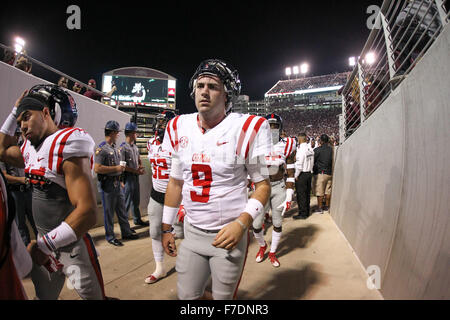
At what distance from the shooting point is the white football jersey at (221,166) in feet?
5.50

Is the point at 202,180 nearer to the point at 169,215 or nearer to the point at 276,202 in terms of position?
the point at 169,215

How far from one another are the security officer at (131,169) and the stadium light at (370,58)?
5.49 meters

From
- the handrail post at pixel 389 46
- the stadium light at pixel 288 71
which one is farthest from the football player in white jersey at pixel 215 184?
the stadium light at pixel 288 71

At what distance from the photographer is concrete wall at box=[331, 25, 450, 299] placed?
171 centimetres

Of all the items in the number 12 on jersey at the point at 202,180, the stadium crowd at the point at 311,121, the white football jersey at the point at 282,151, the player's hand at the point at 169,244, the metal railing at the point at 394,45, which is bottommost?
the player's hand at the point at 169,244

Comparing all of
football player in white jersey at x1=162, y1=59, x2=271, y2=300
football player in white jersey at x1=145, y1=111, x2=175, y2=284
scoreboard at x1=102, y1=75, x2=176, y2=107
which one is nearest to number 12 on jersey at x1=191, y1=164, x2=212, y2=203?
football player in white jersey at x1=162, y1=59, x2=271, y2=300

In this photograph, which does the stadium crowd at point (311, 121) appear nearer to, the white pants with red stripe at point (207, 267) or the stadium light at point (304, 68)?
the stadium light at point (304, 68)

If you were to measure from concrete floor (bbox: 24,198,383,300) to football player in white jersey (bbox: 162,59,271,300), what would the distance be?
167cm

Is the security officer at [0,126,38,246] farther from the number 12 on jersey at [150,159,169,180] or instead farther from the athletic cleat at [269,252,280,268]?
the athletic cleat at [269,252,280,268]

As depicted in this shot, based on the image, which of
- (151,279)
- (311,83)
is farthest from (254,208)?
(311,83)

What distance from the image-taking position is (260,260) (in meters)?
4.16

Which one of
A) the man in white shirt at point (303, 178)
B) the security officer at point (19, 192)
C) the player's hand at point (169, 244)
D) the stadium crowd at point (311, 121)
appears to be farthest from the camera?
the stadium crowd at point (311, 121)

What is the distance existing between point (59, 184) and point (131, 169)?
396cm

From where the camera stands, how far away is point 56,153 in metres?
1.74
